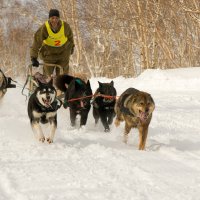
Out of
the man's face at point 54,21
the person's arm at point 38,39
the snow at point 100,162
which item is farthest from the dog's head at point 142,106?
the person's arm at point 38,39

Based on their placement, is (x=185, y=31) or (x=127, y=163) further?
(x=185, y=31)

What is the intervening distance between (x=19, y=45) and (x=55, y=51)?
84.6ft

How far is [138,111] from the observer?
464 cm

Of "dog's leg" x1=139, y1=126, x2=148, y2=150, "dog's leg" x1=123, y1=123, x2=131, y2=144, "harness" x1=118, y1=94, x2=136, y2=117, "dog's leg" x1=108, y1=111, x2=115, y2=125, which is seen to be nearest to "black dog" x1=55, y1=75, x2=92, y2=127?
"dog's leg" x1=108, y1=111, x2=115, y2=125

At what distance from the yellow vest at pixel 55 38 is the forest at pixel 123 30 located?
3142 mm

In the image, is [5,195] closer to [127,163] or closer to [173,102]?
[127,163]

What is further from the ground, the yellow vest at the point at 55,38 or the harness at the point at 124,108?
the yellow vest at the point at 55,38

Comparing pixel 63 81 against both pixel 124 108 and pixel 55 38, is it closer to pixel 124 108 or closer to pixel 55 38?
pixel 55 38

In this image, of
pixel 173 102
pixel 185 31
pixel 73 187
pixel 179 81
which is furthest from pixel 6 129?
pixel 185 31

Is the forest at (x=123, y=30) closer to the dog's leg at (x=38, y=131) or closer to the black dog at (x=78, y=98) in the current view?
the black dog at (x=78, y=98)

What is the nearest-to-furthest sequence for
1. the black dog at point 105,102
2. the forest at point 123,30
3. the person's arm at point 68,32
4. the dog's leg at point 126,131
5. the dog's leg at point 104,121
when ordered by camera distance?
the dog's leg at point 126,131 < the dog's leg at point 104,121 < the black dog at point 105,102 < the person's arm at point 68,32 < the forest at point 123,30

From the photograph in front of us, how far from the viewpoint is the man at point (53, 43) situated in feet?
21.2

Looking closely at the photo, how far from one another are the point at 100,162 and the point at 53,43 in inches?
136

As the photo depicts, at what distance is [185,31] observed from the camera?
13.6 m
